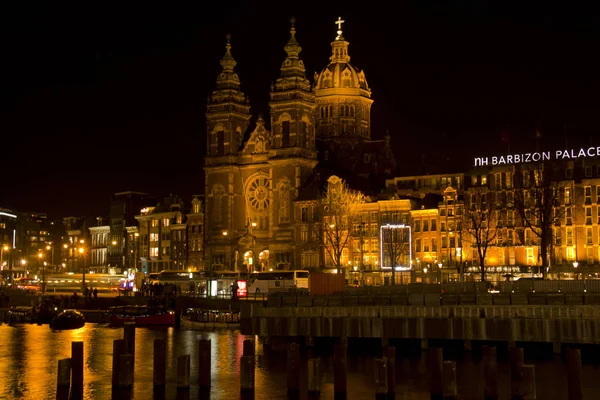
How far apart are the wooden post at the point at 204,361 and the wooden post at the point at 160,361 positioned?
1.86m

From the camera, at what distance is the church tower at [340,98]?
179m

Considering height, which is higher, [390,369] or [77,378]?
[390,369]

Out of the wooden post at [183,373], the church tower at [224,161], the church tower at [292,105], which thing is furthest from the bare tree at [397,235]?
the wooden post at [183,373]

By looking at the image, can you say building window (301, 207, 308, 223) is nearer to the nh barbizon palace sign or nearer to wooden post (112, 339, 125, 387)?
the nh barbizon palace sign

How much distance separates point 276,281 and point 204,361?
222 feet

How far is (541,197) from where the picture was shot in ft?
388

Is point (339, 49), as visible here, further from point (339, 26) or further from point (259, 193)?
point (259, 193)

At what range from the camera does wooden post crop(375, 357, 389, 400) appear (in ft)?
159

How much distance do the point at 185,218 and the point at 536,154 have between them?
75.0 meters

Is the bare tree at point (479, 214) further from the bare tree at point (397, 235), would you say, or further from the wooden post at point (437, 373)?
the wooden post at point (437, 373)

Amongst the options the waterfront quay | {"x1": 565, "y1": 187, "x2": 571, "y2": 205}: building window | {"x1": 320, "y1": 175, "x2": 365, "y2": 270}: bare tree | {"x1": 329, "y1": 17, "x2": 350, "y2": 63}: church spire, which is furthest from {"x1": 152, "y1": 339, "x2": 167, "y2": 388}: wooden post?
{"x1": 329, "y1": 17, "x2": 350, "y2": 63}: church spire

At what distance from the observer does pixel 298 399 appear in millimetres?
51781

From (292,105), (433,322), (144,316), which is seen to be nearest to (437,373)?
(433,322)

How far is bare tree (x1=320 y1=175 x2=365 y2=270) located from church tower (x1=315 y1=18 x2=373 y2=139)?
2534 cm
